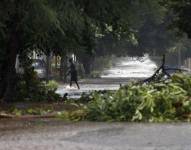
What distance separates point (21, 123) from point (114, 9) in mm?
8182

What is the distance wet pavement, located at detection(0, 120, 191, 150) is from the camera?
11.8 meters

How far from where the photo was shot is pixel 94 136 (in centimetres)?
1323

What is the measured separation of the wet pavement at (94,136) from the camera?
38.7 ft

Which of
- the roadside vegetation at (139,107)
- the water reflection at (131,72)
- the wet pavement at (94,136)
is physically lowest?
the water reflection at (131,72)

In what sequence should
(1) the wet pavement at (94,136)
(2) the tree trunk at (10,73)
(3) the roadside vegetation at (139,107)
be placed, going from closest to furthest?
1. (1) the wet pavement at (94,136)
2. (3) the roadside vegetation at (139,107)
3. (2) the tree trunk at (10,73)

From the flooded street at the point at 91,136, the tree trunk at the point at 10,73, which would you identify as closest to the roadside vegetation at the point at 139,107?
the flooded street at the point at 91,136

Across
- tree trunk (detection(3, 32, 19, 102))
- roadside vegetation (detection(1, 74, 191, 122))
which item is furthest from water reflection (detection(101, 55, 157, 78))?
roadside vegetation (detection(1, 74, 191, 122))

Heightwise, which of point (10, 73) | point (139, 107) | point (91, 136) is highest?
point (10, 73)

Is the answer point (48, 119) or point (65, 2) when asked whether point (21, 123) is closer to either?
point (48, 119)

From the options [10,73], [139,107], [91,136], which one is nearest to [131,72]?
[10,73]

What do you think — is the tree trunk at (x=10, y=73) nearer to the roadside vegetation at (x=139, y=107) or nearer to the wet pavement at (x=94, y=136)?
the roadside vegetation at (x=139, y=107)

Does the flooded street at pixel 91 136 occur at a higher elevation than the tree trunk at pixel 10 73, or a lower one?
lower

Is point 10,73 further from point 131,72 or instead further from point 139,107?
point 131,72

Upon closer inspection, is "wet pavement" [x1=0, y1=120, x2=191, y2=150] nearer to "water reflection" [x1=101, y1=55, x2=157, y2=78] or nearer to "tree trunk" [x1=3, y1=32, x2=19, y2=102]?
"tree trunk" [x1=3, y1=32, x2=19, y2=102]
